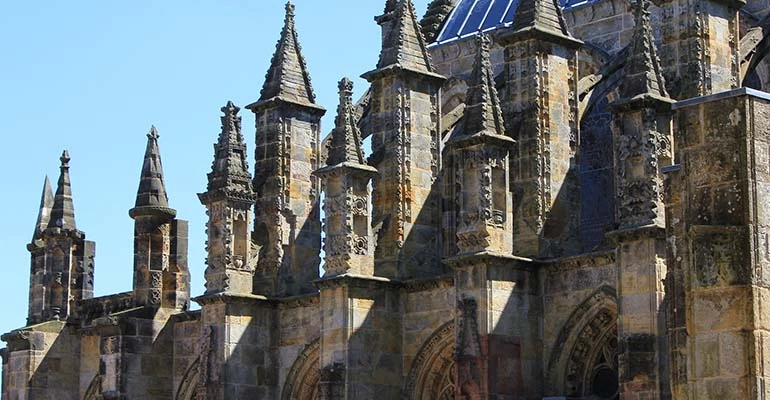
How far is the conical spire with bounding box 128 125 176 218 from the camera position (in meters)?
37.4

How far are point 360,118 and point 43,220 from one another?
8.87 meters

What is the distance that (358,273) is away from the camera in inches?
1211

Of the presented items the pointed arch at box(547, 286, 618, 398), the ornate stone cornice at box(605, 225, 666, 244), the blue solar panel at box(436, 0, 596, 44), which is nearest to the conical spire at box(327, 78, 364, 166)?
the pointed arch at box(547, 286, 618, 398)

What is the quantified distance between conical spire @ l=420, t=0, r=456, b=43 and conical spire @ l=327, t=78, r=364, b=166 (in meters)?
11.1

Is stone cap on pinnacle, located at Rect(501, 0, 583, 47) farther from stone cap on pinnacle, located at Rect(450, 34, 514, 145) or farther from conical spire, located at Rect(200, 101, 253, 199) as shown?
conical spire, located at Rect(200, 101, 253, 199)

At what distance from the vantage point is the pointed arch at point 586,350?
27.6m

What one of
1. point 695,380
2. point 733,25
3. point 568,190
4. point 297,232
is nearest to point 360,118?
point 297,232

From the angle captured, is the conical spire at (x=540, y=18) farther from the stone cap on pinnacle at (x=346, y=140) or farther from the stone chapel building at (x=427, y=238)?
the stone cap on pinnacle at (x=346, y=140)

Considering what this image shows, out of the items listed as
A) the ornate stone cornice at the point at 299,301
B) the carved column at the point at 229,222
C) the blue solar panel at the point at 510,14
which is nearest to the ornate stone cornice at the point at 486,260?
the ornate stone cornice at the point at 299,301

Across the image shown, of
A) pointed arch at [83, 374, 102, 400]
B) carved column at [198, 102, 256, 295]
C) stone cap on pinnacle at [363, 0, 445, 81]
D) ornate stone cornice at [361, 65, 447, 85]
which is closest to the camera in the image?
ornate stone cornice at [361, 65, 447, 85]

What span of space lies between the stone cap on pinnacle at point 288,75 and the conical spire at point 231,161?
82cm

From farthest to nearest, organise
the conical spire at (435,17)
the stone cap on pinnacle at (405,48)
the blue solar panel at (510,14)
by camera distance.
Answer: the conical spire at (435,17) → the blue solar panel at (510,14) → the stone cap on pinnacle at (405,48)

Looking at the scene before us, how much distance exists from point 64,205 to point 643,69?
1813cm

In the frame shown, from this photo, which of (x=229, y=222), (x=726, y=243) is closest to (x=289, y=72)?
(x=229, y=222)
